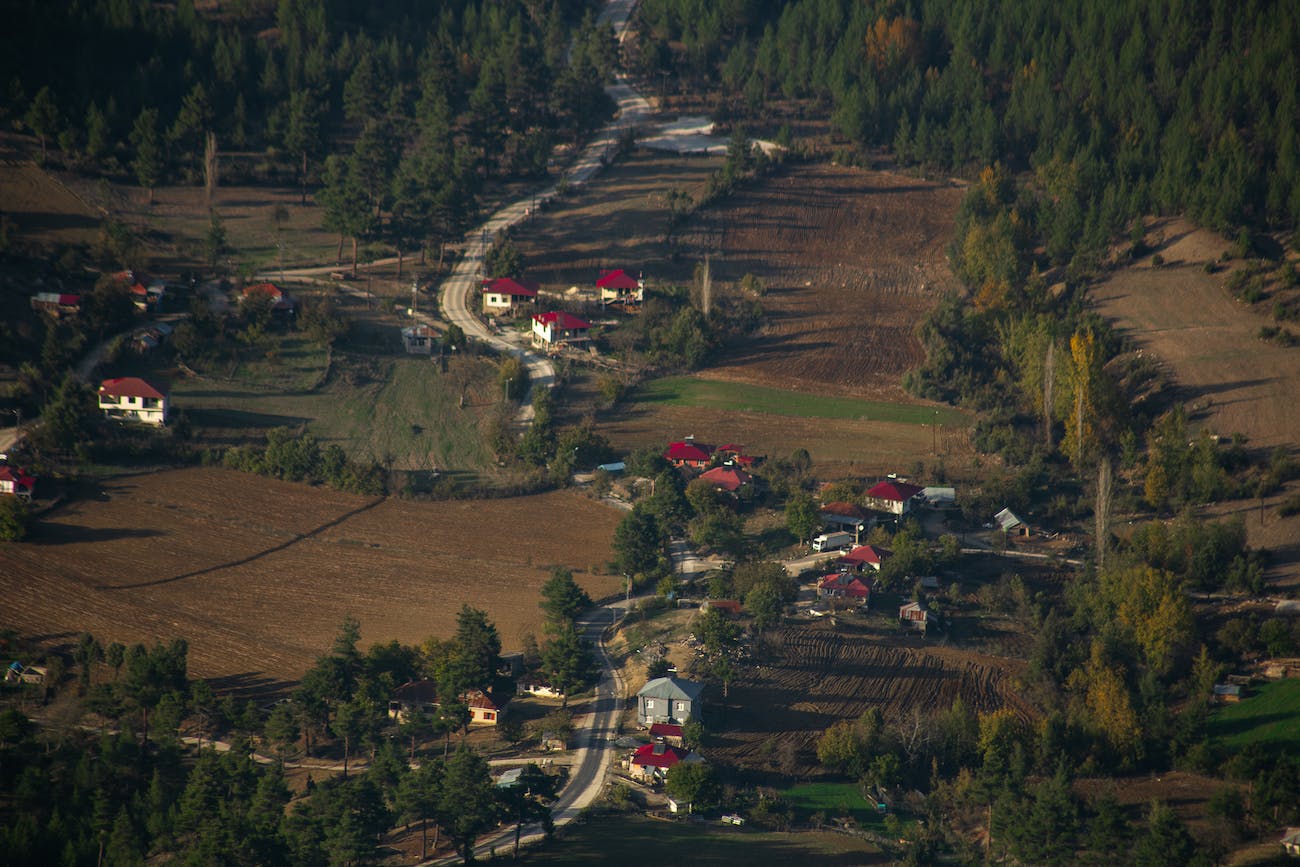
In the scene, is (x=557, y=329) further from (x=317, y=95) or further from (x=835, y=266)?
(x=317, y=95)

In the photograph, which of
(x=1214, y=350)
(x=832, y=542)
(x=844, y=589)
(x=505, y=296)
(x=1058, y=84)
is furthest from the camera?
(x=1058, y=84)

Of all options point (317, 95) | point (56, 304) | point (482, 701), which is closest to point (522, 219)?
point (317, 95)

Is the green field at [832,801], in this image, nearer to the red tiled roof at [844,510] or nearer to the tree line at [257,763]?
the tree line at [257,763]

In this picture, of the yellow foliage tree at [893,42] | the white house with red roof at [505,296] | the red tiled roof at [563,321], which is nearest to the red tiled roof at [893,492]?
the red tiled roof at [563,321]

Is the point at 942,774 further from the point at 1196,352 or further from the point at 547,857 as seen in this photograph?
the point at 1196,352

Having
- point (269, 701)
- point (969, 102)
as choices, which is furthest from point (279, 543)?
point (969, 102)
